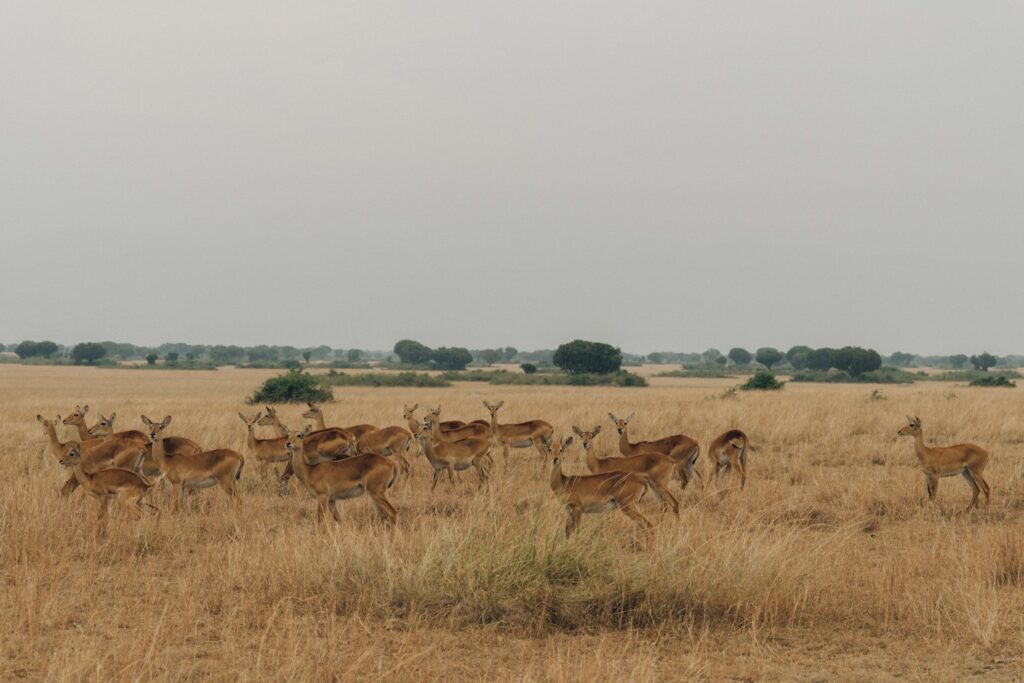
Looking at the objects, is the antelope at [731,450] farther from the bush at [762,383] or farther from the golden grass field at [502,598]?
the bush at [762,383]

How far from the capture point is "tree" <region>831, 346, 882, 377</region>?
104 m

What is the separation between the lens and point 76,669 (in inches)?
216

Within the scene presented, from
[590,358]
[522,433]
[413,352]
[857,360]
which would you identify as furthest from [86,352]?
[522,433]

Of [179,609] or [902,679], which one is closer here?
[902,679]

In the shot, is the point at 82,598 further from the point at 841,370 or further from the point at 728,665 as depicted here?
the point at 841,370

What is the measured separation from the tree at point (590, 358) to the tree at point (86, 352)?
88.2 m

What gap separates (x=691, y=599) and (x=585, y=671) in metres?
1.98

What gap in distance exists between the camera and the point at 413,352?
541 ft

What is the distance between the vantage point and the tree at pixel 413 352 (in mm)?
164250

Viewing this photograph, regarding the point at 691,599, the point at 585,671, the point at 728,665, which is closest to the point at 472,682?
the point at 585,671

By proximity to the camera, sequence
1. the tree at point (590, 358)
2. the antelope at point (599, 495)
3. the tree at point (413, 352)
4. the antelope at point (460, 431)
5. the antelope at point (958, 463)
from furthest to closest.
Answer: the tree at point (413, 352), the tree at point (590, 358), the antelope at point (460, 431), the antelope at point (958, 463), the antelope at point (599, 495)

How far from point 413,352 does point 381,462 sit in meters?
155

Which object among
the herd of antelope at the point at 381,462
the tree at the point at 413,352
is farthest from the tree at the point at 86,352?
the herd of antelope at the point at 381,462

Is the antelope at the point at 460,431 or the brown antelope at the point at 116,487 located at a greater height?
the antelope at the point at 460,431
